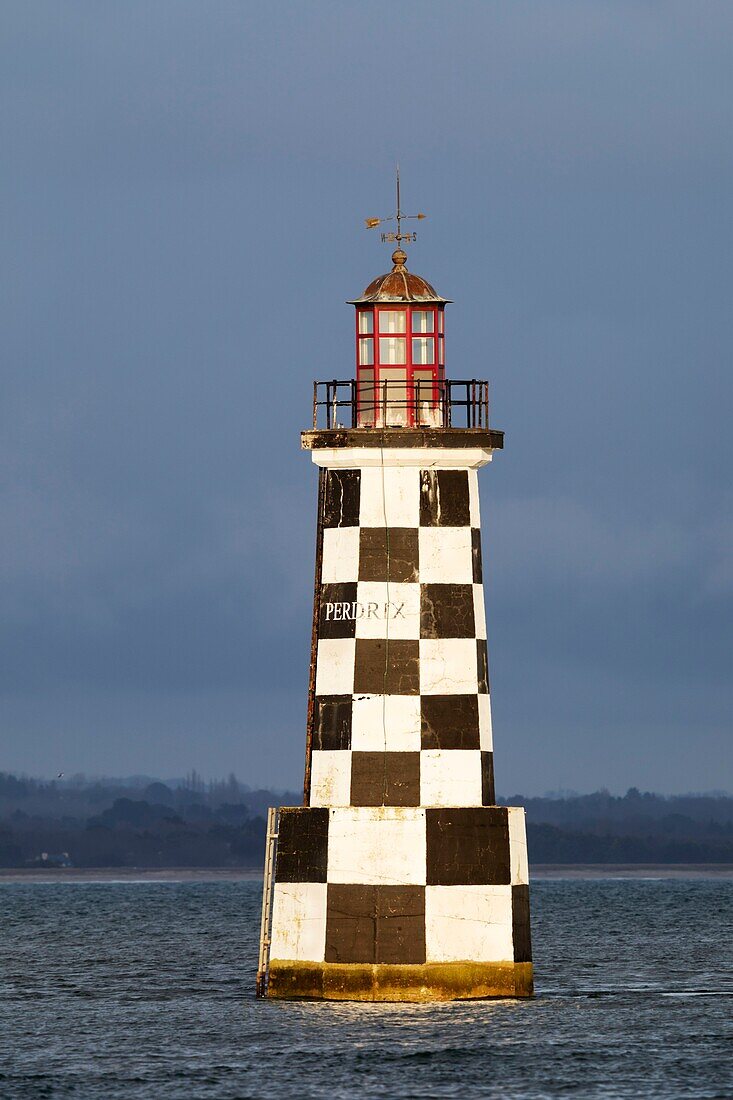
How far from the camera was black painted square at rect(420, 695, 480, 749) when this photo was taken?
29.5 m

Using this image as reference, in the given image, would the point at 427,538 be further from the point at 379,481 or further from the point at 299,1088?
the point at 299,1088

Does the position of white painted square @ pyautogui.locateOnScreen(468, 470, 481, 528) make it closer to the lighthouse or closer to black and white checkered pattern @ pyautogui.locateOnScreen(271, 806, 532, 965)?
the lighthouse

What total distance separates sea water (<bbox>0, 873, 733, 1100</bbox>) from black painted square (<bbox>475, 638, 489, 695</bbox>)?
406cm

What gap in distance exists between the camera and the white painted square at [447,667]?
29.6 meters

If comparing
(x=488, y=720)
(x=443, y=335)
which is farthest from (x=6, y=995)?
A: (x=443, y=335)

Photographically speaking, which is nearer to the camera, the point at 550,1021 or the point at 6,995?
the point at 550,1021

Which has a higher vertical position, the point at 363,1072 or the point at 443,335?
the point at 443,335

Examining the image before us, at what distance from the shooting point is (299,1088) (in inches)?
994

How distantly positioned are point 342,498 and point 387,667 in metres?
2.36

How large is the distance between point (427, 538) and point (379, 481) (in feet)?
3.26

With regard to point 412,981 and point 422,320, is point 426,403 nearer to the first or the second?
point 422,320

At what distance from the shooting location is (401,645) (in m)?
29.7

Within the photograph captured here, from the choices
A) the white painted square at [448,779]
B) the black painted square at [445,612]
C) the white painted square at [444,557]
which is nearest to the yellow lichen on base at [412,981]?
the white painted square at [448,779]

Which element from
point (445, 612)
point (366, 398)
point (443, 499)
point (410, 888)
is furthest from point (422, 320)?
point (410, 888)
